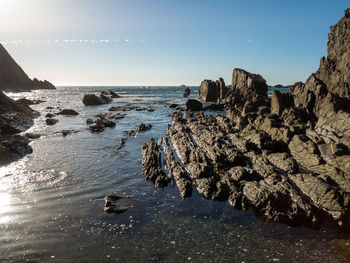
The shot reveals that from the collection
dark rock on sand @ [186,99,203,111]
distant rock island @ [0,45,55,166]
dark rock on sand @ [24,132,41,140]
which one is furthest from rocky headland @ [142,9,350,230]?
dark rock on sand @ [186,99,203,111]

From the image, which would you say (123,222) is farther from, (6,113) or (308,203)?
(6,113)

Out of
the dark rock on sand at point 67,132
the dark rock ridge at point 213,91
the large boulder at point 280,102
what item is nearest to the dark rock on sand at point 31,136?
the dark rock on sand at point 67,132

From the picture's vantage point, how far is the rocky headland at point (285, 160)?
15.0m

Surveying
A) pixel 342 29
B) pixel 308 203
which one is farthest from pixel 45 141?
pixel 342 29

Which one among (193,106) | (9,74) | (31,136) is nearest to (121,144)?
(31,136)

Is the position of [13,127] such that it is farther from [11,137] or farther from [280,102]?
[280,102]

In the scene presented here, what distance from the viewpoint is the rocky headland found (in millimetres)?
15002

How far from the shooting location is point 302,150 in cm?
2230

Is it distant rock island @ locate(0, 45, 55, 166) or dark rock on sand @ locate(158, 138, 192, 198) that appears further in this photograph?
distant rock island @ locate(0, 45, 55, 166)

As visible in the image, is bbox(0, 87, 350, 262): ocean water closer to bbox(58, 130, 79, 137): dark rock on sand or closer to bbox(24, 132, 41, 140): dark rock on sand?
bbox(24, 132, 41, 140): dark rock on sand

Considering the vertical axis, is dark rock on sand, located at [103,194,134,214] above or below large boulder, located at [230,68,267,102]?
below

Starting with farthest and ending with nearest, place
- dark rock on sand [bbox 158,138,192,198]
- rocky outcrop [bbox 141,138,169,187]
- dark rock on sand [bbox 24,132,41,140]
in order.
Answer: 1. dark rock on sand [bbox 24,132,41,140]
2. rocky outcrop [bbox 141,138,169,187]
3. dark rock on sand [bbox 158,138,192,198]

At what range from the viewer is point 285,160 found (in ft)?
68.6

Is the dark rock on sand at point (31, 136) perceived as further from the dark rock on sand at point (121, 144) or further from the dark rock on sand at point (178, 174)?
the dark rock on sand at point (178, 174)
